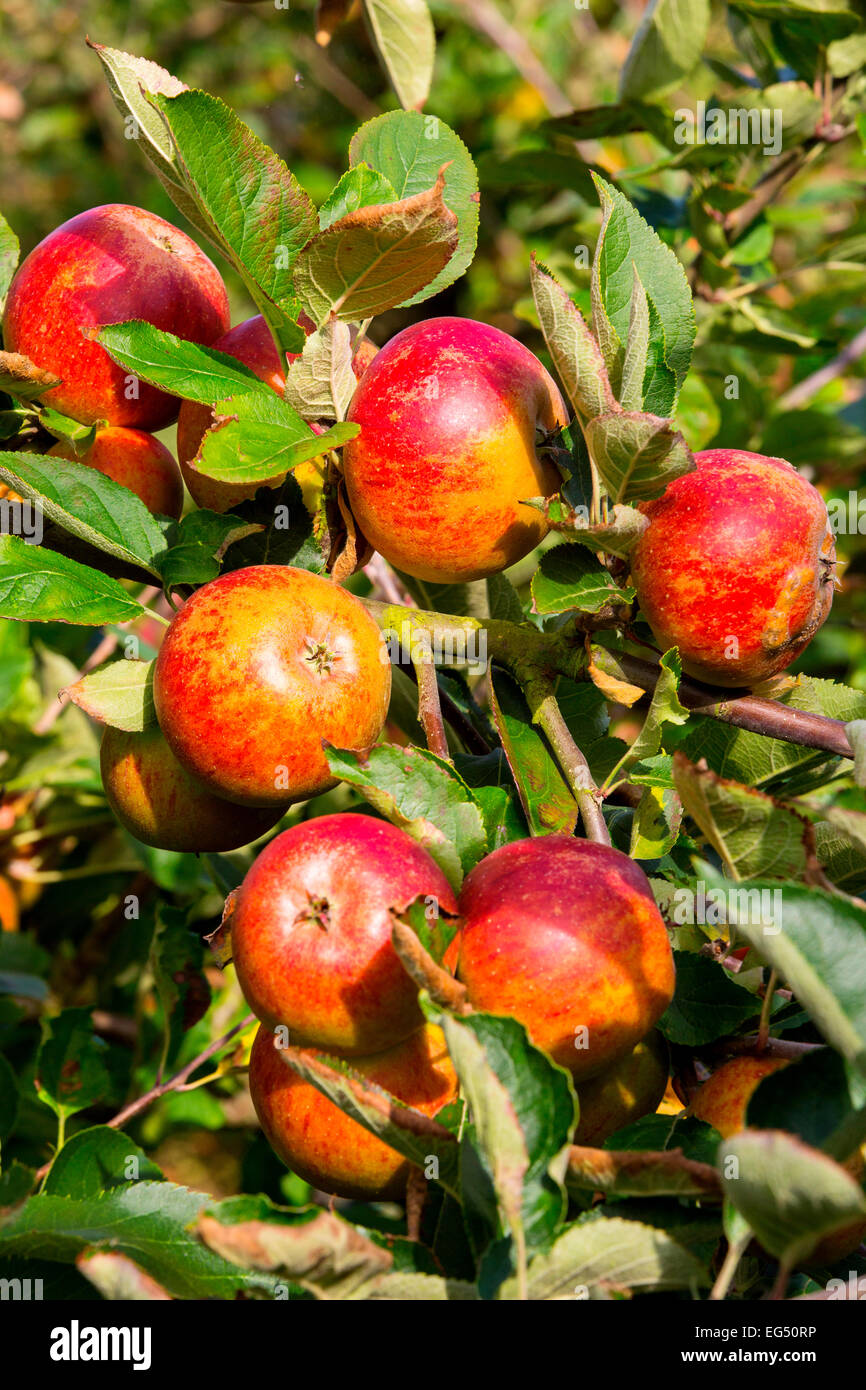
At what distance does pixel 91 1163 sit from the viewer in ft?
3.47

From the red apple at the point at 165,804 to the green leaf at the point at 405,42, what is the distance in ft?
3.24

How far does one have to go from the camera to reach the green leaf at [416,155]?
1.04m

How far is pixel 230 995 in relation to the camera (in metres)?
1.83

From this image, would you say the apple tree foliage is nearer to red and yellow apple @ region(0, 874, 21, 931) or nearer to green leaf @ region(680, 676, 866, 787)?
green leaf @ region(680, 676, 866, 787)

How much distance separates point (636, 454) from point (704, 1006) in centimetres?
43

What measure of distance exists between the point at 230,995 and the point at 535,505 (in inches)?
46.1

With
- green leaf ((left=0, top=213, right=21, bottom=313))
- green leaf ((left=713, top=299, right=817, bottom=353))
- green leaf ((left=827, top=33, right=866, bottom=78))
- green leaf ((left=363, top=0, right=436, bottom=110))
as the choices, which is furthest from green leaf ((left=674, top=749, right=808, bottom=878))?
green leaf ((left=827, top=33, right=866, bottom=78))

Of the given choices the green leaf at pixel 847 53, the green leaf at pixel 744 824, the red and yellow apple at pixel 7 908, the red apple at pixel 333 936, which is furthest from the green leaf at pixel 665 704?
the green leaf at pixel 847 53

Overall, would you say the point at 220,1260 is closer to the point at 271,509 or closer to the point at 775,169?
the point at 271,509

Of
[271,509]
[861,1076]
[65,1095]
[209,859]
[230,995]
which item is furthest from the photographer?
[230,995]

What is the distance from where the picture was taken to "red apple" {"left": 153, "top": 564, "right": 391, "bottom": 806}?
850 millimetres
